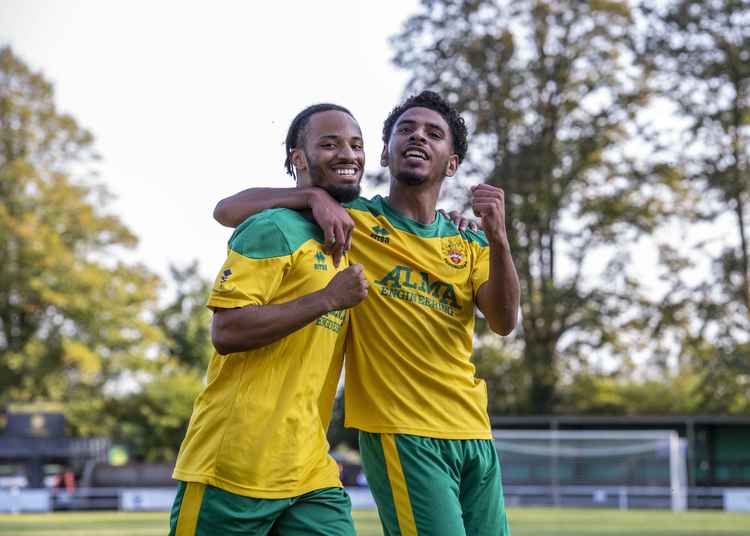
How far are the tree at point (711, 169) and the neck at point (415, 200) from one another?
27042 mm

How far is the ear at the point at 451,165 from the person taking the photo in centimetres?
564

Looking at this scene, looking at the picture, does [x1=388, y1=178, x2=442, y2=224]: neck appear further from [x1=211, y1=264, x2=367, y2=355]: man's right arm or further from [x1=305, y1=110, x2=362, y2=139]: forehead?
[x1=211, y1=264, x2=367, y2=355]: man's right arm

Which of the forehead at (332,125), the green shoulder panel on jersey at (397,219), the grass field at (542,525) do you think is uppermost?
the forehead at (332,125)

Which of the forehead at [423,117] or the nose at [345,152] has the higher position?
the forehead at [423,117]

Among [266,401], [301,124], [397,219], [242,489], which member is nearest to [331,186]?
[301,124]

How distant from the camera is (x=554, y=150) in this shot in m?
35.1

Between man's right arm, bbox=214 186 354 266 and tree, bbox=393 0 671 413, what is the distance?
2958 centimetres

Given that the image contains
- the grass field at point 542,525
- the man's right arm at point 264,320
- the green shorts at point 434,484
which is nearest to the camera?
the man's right arm at point 264,320

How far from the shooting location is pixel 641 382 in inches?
2032

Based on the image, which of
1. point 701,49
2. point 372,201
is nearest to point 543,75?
point 701,49

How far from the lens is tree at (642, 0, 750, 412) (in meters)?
31.5

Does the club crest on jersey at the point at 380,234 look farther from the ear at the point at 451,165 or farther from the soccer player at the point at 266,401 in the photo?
the soccer player at the point at 266,401

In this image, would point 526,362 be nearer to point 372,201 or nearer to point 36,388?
point 36,388

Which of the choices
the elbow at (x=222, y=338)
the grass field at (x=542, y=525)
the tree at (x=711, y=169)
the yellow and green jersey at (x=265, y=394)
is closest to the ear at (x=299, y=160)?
the yellow and green jersey at (x=265, y=394)
